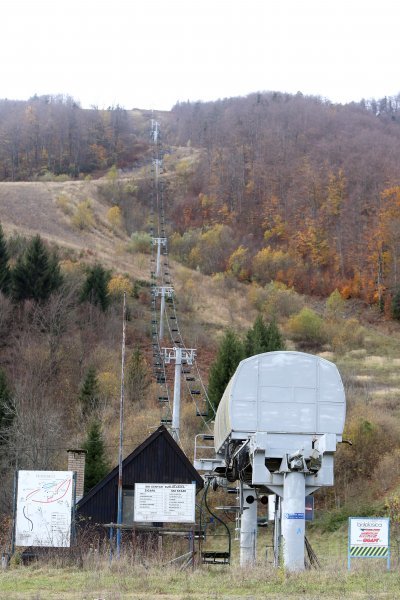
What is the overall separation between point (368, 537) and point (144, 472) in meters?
10.9

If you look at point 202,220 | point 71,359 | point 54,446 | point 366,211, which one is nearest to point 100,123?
point 202,220

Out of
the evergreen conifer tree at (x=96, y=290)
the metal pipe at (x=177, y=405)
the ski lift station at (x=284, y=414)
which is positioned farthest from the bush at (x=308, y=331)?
the ski lift station at (x=284, y=414)

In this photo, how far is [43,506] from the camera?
27469mm

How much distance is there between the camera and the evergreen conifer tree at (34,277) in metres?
66.9

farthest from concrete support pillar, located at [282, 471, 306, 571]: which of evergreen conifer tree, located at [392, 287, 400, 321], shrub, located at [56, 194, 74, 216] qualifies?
shrub, located at [56, 194, 74, 216]

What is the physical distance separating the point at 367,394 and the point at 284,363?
3575cm

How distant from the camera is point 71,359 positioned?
207 feet

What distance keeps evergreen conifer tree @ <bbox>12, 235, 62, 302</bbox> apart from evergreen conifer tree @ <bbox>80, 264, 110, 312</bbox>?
8.10 feet

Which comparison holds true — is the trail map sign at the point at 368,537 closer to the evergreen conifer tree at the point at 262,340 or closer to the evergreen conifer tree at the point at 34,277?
the evergreen conifer tree at the point at 262,340

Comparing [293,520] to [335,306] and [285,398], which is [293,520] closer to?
[285,398]

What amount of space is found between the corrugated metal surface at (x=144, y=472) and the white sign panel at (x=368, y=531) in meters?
10.1

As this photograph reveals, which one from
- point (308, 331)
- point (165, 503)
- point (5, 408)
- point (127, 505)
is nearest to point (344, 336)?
point (308, 331)

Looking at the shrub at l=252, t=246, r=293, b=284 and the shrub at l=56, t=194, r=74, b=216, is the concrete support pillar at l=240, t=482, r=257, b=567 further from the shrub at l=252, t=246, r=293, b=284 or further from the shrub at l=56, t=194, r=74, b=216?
the shrub at l=56, t=194, r=74, b=216

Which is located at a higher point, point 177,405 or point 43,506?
point 177,405
